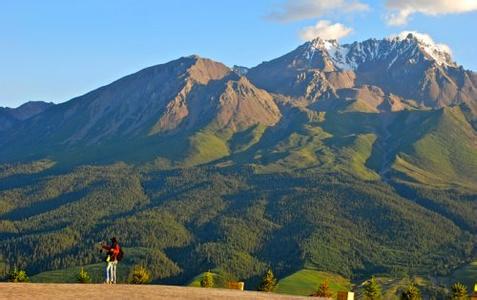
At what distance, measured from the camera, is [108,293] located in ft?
141

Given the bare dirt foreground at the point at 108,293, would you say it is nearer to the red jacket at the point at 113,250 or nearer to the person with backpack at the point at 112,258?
the person with backpack at the point at 112,258

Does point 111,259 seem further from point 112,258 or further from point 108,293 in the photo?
point 108,293

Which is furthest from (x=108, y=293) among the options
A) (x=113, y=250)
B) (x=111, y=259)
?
(x=113, y=250)

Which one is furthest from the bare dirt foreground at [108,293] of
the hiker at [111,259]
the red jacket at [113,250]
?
the red jacket at [113,250]

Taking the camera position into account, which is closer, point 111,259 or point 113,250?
point 111,259

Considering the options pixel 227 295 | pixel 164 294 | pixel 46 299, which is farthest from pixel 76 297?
pixel 227 295

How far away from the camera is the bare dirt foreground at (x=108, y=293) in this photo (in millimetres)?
41531

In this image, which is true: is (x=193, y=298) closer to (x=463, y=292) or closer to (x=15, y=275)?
(x=15, y=275)

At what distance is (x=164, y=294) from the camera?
1737 inches

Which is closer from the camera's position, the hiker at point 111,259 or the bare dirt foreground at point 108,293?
the bare dirt foreground at point 108,293

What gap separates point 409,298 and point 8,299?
87842 millimetres

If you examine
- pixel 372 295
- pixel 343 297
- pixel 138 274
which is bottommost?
pixel 372 295

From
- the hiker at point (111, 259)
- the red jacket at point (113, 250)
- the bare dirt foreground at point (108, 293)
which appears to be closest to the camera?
the bare dirt foreground at point (108, 293)

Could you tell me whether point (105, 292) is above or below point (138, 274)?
above
